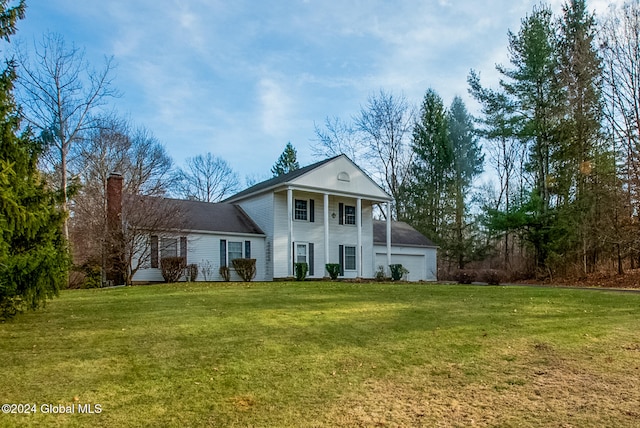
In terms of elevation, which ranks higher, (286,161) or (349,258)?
(286,161)

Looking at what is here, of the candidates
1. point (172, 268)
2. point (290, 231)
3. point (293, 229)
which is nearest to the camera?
point (172, 268)

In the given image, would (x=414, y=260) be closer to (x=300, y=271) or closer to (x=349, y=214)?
(x=349, y=214)

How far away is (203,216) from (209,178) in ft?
76.8

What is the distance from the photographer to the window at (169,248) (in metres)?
18.5

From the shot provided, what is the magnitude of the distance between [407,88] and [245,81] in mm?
20405

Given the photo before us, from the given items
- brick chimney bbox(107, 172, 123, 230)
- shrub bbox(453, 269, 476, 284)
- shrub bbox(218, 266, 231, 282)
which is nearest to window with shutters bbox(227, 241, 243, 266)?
shrub bbox(218, 266, 231, 282)

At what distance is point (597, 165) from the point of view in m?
22.1

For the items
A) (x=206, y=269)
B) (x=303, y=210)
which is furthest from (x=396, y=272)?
(x=206, y=269)

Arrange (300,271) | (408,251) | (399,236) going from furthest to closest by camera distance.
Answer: (399,236)
(408,251)
(300,271)

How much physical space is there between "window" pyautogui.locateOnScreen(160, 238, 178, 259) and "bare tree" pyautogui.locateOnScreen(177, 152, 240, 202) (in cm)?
2288

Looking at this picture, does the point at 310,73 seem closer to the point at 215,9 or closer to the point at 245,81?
the point at 245,81

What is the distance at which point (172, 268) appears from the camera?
18219 mm

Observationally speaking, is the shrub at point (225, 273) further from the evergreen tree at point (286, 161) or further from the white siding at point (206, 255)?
the evergreen tree at point (286, 161)

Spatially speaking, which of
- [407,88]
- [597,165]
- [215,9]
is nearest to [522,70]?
[597,165]
